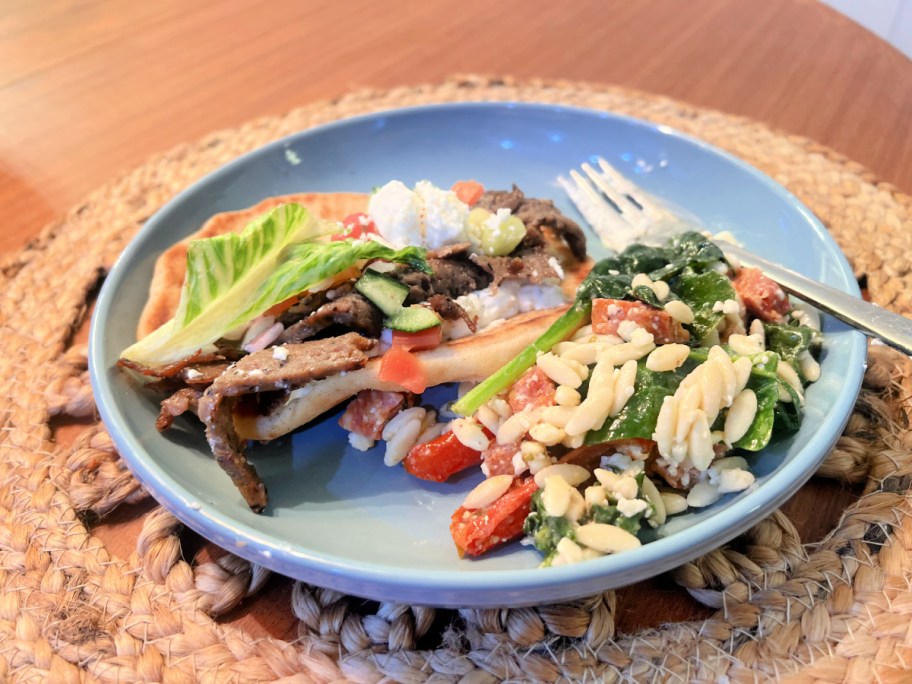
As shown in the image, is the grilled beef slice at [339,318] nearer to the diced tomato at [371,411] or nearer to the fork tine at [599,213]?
the diced tomato at [371,411]

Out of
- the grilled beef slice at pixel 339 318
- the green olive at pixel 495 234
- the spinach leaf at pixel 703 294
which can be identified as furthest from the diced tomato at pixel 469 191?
the spinach leaf at pixel 703 294

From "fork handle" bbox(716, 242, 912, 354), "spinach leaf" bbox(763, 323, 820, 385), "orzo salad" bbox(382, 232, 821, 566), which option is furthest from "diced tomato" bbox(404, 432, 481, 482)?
"fork handle" bbox(716, 242, 912, 354)

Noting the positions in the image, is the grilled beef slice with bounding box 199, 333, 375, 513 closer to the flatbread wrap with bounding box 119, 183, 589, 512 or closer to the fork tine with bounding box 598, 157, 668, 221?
the flatbread wrap with bounding box 119, 183, 589, 512

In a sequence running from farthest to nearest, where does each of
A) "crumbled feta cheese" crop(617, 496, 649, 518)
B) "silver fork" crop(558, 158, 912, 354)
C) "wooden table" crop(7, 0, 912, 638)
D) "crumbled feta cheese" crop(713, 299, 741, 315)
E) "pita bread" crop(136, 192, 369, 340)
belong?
"wooden table" crop(7, 0, 912, 638)
"pita bread" crop(136, 192, 369, 340)
"crumbled feta cheese" crop(713, 299, 741, 315)
"silver fork" crop(558, 158, 912, 354)
"crumbled feta cheese" crop(617, 496, 649, 518)

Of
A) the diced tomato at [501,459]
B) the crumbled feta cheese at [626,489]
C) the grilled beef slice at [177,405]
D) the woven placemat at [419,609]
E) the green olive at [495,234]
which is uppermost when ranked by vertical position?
the green olive at [495,234]

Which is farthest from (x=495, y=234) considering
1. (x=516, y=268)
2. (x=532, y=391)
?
(x=532, y=391)

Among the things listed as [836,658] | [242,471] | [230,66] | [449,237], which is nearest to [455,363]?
[449,237]
